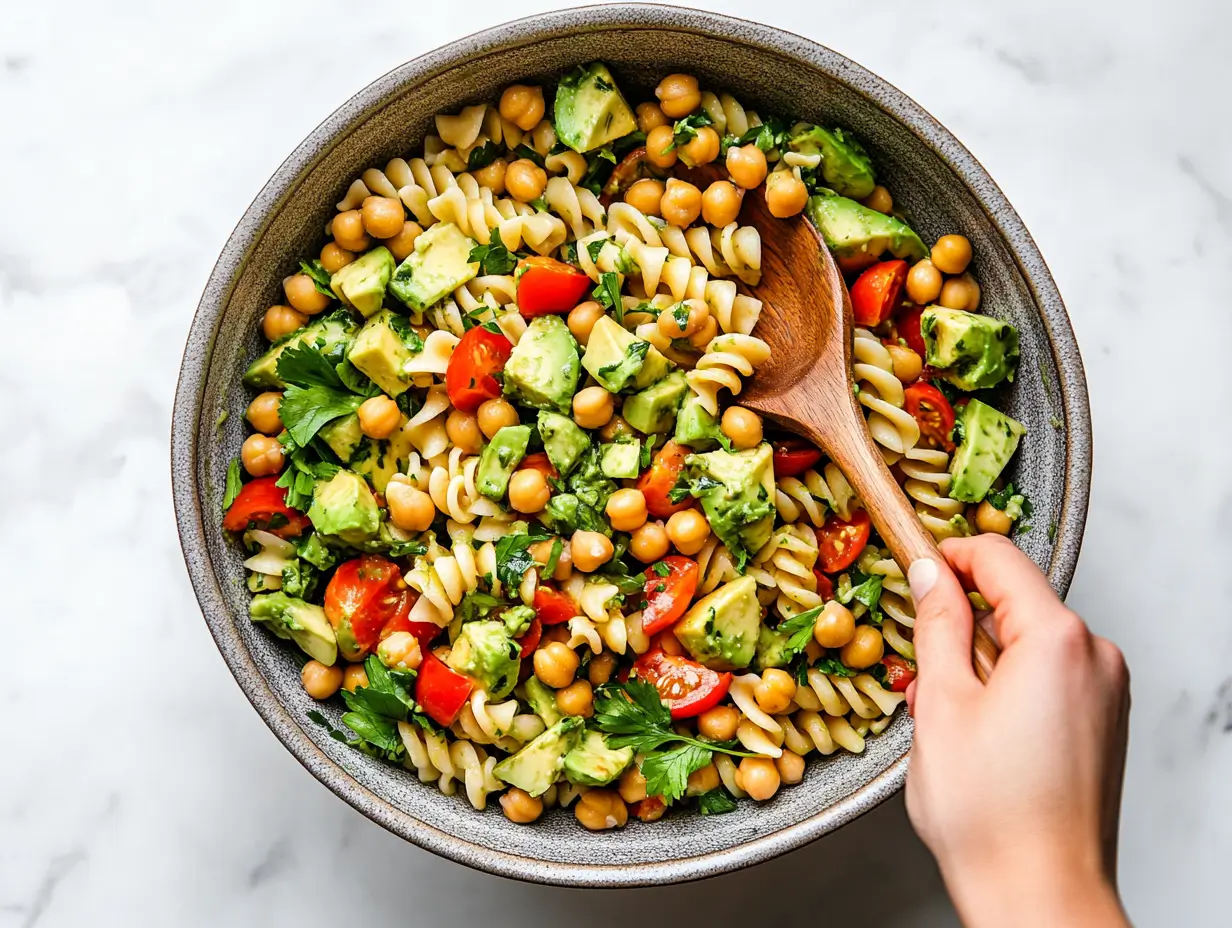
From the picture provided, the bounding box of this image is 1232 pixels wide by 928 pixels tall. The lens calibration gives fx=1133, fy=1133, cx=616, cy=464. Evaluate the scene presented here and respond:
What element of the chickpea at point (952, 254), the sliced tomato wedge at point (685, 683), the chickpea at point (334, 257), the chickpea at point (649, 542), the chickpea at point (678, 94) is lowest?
the sliced tomato wedge at point (685, 683)

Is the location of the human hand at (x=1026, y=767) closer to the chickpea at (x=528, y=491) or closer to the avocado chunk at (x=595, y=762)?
the avocado chunk at (x=595, y=762)

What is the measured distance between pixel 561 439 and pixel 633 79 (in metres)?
1.46

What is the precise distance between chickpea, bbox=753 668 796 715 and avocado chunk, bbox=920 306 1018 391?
4.21ft

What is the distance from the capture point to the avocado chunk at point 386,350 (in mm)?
4234

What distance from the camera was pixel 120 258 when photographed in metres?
5.06

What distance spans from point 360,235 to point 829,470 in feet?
6.68

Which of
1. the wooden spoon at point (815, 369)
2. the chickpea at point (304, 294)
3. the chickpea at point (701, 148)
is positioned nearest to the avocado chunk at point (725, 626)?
the wooden spoon at point (815, 369)

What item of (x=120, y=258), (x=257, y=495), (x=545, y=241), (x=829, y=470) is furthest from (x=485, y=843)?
(x=120, y=258)

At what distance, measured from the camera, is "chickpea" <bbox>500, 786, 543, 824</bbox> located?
4238 mm

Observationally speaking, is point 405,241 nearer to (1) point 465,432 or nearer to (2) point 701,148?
(1) point 465,432

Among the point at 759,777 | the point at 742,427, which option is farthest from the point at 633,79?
the point at 759,777

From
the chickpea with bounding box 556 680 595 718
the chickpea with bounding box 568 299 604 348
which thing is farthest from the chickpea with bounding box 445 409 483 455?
the chickpea with bounding box 556 680 595 718

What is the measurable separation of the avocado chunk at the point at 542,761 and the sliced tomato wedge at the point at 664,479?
2.80 ft

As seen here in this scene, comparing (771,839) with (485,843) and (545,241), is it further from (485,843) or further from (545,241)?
(545,241)
